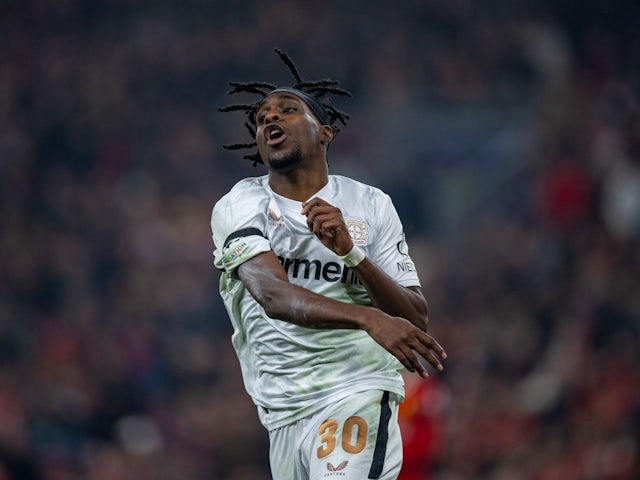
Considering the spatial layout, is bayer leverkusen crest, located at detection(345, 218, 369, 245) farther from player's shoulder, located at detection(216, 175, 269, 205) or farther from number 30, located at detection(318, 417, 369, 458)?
number 30, located at detection(318, 417, 369, 458)

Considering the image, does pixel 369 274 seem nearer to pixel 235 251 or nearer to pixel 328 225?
pixel 328 225

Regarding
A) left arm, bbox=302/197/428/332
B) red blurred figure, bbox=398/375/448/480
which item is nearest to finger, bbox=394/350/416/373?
left arm, bbox=302/197/428/332

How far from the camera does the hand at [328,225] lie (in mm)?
4219

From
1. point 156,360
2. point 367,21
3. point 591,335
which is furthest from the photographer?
point 367,21

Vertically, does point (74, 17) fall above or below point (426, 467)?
above

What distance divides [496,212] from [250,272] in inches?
346

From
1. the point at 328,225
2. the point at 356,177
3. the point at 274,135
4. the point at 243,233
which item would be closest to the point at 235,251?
the point at 243,233

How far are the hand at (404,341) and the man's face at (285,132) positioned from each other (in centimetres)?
94

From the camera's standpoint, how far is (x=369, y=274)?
4.36m

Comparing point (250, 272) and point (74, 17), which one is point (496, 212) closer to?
point (74, 17)

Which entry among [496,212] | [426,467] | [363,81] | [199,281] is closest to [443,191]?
[496,212]

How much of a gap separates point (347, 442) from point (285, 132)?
50.1 inches

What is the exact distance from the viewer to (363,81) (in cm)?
1461

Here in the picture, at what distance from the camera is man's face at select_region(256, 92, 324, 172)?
4773 mm
